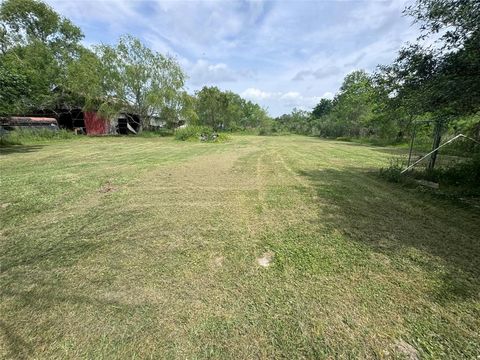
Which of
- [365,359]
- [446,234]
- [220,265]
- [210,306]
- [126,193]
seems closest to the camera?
[365,359]

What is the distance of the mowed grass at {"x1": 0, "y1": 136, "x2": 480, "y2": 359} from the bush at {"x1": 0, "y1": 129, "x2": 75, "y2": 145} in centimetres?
1229

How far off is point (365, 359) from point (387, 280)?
101 centimetres

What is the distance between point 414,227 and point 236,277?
2933 mm

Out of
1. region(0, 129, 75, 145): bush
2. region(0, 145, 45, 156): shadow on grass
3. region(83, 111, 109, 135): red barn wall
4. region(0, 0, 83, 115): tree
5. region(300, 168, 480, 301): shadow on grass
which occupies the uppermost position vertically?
region(0, 0, 83, 115): tree

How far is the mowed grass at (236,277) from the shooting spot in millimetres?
1691

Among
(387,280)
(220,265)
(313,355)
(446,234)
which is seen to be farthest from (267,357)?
(446,234)

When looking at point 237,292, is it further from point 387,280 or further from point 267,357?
point 387,280

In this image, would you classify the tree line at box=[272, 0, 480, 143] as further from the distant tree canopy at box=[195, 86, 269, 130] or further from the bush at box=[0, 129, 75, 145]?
the distant tree canopy at box=[195, 86, 269, 130]

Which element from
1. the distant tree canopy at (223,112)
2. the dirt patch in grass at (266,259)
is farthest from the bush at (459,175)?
the distant tree canopy at (223,112)

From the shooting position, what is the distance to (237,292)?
217 centimetres

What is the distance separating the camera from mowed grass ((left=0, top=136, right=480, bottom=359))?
1.69 meters

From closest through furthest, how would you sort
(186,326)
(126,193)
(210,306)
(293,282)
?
1. (186,326)
2. (210,306)
3. (293,282)
4. (126,193)

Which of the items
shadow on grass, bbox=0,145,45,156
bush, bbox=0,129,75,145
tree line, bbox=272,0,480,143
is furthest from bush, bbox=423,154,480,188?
bush, bbox=0,129,75,145

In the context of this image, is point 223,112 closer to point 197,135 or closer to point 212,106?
point 212,106
